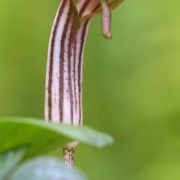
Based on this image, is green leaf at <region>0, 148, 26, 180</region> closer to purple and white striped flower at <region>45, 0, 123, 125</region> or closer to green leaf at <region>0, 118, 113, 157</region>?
green leaf at <region>0, 118, 113, 157</region>

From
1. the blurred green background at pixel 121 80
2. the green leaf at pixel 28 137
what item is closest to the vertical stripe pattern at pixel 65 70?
the green leaf at pixel 28 137

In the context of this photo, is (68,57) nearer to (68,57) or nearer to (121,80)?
(68,57)

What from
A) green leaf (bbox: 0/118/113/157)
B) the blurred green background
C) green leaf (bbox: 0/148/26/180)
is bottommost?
the blurred green background

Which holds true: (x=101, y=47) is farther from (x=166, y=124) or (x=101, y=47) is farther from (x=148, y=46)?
(x=166, y=124)

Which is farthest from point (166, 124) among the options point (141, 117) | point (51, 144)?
point (51, 144)

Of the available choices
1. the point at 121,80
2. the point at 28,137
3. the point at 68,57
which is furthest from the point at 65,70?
the point at 121,80

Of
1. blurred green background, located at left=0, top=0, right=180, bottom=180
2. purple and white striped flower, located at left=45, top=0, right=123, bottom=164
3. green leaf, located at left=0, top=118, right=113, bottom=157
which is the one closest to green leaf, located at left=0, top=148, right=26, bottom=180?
green leaf, located at left=0, top=118, right=113, bottom=157
